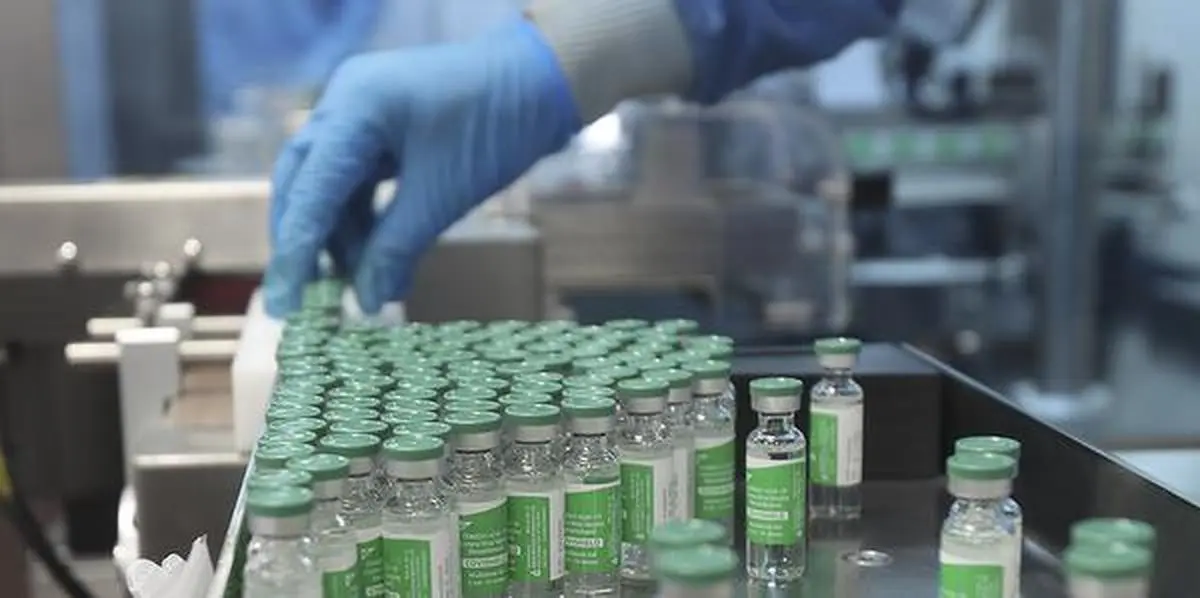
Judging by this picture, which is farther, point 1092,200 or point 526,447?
point 1092,200

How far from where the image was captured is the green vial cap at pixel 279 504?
844 mm

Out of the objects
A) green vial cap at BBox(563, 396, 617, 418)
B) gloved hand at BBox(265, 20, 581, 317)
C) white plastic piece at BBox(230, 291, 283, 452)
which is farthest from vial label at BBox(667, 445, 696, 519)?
gloved hand at BBox(265, 20, 581, 317)

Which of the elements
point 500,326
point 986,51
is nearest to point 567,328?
point 500,326

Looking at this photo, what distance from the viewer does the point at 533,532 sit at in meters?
1.04

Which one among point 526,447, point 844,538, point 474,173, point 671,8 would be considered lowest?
point 844,538

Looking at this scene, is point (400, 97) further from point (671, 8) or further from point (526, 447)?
point (526, 447)

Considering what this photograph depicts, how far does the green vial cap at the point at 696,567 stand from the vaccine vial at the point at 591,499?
0.25 meters

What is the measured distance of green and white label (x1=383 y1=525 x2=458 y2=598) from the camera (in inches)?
37.7

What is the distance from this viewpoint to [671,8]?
1.93 metres

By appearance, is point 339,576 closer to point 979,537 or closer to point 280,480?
point 280,480

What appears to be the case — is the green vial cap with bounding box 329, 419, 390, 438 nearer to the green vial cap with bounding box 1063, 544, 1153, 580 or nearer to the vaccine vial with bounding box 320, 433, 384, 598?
the vaccine vial with bounding box 320, 433, 384, 598

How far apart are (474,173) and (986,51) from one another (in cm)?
320

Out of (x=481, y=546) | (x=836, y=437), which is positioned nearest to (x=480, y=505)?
(x=481, y=546)

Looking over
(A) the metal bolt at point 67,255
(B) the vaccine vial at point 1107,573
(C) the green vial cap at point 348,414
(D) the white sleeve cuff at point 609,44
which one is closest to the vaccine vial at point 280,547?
(C) the green vial cap at point 348,414
